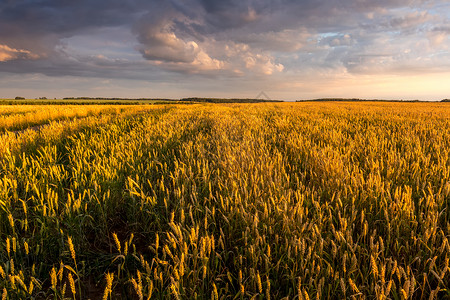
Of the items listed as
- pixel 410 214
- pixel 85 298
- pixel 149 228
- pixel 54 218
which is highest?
pixel 410 214

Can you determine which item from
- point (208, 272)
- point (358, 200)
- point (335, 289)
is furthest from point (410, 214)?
point (208, 272)

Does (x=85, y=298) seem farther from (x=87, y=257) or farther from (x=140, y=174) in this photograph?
(x=140, y=174)

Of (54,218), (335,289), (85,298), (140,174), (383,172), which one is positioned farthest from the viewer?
(140,174)

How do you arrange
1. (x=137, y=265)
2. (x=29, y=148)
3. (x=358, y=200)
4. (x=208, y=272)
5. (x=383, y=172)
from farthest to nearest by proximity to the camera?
(x=29, y=148), (x=383, y=172), (x=358, y=200), (x=137, y=265), (x=208, y=272)

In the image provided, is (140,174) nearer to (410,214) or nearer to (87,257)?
(87,257)

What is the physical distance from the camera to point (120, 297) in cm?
127

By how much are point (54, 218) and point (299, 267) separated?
1690 millimetres

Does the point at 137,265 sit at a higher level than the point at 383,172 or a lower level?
lower

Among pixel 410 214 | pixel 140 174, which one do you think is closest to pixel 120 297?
pixel 140 174

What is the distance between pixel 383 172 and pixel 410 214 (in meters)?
1.01

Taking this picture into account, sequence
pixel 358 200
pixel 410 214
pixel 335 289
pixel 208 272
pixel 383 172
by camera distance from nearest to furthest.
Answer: pixel 335 289, pixel 208 272, pixel 410 214, pixel 358 200, pixel 383 172

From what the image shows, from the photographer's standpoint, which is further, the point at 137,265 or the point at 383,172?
the point at 383,172

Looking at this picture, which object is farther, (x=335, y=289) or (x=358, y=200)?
(x=358, y=200)

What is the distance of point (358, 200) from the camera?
178 cm
